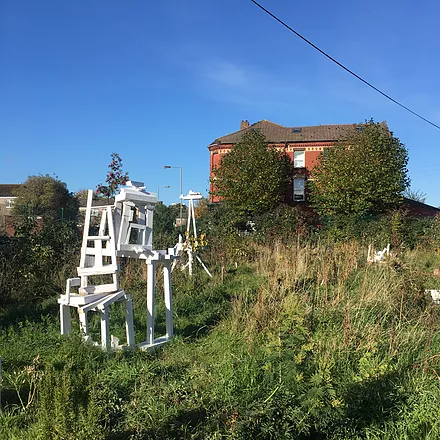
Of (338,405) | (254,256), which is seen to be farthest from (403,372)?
(254,256)

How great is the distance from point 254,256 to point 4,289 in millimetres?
6489

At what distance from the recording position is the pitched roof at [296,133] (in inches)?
1303

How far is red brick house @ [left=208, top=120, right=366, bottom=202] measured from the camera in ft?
107

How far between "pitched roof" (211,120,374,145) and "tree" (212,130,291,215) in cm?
512

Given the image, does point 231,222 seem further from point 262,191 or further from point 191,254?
point 262,191

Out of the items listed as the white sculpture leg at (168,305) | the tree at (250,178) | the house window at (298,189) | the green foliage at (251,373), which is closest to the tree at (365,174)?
the tree at (250,178)

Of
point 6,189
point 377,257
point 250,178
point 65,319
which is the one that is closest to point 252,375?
point 65,319

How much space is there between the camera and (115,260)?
175 inches

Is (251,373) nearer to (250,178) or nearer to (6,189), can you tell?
(250,178)

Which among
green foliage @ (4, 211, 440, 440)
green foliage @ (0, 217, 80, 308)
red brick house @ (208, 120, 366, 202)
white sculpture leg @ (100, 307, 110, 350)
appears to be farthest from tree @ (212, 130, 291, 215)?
white sculpture leg @ (100, 307, 110, 350)

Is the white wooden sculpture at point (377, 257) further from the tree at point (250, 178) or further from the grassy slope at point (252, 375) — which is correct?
the tree at point (250, 178)

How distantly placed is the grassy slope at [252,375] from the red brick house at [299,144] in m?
26.5

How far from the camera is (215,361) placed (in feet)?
13.2

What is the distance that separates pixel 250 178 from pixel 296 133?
945 centimetres
